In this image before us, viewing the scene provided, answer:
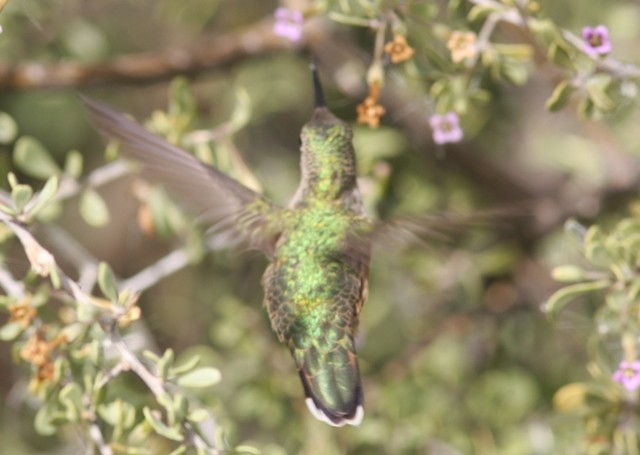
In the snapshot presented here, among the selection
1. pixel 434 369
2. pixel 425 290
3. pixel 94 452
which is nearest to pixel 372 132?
pixel 425 290

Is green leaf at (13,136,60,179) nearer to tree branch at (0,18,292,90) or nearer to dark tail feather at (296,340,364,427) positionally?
tree branch at (0,18,292,90)

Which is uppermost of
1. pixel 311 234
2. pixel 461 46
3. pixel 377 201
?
pixel 461 46

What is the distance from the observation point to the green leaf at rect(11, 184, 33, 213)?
1989 millimetres

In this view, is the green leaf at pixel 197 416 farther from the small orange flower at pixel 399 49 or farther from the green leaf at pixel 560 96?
the green leaf at pixel 560 96

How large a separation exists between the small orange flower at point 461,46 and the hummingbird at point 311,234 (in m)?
0.31

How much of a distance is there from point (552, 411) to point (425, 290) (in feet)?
1.82

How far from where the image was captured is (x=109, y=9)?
4008 mm

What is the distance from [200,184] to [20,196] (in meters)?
0.48

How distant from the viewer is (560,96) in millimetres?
2287

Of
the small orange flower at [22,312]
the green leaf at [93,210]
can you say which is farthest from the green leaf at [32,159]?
the small orange flower at [22,312]

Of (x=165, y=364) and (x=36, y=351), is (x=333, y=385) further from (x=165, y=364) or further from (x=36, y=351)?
(x=36, y=351)

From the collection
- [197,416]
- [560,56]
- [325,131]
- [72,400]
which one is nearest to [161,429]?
[197,416]

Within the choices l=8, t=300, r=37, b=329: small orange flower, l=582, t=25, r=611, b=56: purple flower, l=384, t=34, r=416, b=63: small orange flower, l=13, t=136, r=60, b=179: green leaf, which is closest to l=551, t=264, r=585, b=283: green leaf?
l=582, t=25, r=611, b=56: purple flower

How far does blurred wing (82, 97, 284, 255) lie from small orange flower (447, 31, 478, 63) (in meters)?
0.56
